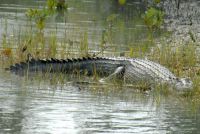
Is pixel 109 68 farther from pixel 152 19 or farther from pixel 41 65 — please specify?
pixel 152 19

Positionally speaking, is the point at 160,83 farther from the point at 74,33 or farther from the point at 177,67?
the point at 74,33

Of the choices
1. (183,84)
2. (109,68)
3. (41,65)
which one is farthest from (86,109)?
(109,68)

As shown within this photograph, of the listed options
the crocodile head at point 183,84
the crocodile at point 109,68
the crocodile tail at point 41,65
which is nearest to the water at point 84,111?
the crocodile head at point 183,84

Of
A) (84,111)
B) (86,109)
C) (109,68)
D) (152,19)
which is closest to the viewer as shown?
(84,111)

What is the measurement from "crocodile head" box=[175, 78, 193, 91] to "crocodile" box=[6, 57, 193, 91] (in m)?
0.11

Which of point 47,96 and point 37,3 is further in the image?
point 37,3

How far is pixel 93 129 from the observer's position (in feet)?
26.5

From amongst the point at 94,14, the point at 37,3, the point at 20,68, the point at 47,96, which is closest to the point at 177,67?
→ the point at 20,68

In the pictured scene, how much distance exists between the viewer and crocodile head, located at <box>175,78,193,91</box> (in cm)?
1102

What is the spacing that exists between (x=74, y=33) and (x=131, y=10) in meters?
10.7

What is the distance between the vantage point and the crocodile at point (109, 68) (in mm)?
12016

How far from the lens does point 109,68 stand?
12.9 m

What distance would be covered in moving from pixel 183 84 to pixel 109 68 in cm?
209

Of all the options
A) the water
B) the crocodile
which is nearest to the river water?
the water
